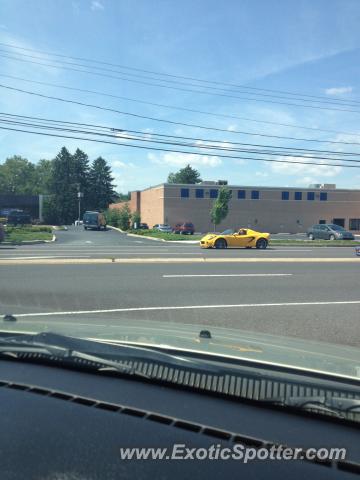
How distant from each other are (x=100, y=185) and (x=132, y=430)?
11700cm

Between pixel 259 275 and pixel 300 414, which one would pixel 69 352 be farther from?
pixel 259 275

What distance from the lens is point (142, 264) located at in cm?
1413

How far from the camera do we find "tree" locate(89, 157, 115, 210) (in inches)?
4439

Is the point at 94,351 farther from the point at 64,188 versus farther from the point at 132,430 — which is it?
the point at 64,188

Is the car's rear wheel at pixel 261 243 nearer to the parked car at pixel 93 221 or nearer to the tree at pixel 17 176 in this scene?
the parked car at pixel 93 221

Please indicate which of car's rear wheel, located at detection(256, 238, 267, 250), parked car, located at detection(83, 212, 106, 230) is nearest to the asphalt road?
car's rear wheel, located at detection(256, 238, 267, 250)

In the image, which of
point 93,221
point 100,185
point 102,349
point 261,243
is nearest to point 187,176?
point 100,185

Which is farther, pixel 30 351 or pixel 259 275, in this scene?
pixel 259 275

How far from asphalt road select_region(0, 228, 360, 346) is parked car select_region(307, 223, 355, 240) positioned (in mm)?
22678

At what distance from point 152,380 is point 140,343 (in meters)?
0.59

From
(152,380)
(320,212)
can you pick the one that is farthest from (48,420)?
(320,212)

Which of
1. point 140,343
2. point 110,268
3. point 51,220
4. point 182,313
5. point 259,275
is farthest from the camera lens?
point 51,220

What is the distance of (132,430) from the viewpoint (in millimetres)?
1882

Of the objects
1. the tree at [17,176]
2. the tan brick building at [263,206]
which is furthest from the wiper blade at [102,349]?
the tree at [17,176]
